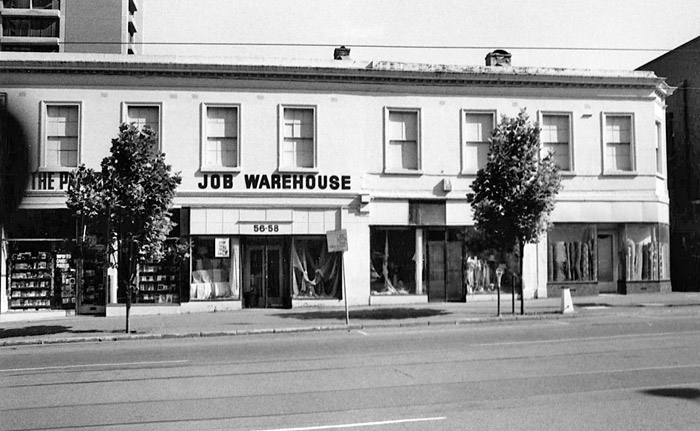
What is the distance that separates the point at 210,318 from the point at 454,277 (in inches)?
363

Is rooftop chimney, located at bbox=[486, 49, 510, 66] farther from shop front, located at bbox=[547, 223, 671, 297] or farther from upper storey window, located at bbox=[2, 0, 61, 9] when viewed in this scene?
upper storey window, located at bbox=[2, 0, 61, 9]

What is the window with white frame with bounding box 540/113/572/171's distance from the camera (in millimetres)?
24844

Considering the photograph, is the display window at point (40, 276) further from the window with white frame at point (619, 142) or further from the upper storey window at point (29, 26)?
the upper storey window at point (29, 26)

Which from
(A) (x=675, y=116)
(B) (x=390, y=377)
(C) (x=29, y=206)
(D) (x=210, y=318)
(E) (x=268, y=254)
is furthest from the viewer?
(A) (x=675, y=116)

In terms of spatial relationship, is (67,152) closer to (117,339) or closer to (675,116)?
(117,339)

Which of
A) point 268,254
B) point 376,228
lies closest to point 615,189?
point 376,228

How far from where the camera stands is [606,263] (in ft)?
84.5

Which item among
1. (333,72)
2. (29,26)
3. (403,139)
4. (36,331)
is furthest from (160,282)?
(29,26)

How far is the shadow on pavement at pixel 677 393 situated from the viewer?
328 inches

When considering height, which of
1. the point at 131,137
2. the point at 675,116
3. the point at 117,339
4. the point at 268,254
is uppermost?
the point at 675,116

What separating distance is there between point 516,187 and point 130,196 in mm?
10908

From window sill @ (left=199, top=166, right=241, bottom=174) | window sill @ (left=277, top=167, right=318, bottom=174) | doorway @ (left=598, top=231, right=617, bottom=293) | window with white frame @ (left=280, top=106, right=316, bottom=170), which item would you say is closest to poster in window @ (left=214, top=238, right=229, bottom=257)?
window sill @ (left=199, top=166, right=241, bottom=174)

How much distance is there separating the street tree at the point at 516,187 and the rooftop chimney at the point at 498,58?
21.6ft

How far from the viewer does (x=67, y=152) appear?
2208 centimetres
